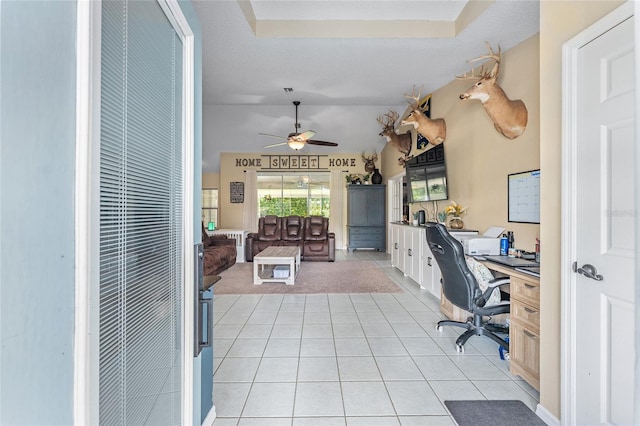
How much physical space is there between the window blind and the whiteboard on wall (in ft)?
9.14

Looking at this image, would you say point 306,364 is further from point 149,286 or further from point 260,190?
point 260,190

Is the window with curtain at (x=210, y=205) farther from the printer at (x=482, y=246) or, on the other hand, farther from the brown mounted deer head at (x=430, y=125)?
the printer at (x=482, y=246)

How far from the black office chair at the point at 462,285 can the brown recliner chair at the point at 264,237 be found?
4.85 m

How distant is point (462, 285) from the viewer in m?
2.51

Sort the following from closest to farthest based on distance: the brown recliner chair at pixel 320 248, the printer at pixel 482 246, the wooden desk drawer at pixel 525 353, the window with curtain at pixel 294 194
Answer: the wooden desk drawer at pixel 525 353, the printer at pixel 482 246, the brown recliner chair at pixel 320 248, the window with curtain at pixel 294 194

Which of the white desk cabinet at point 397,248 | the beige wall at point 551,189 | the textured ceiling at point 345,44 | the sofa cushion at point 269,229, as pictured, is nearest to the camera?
the beige wall at point 551,189

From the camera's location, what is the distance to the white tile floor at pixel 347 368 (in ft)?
5.96

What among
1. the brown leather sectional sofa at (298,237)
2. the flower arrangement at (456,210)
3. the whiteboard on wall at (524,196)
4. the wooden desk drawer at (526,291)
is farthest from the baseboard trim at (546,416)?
the brown leather sectional sofa at (298,237)

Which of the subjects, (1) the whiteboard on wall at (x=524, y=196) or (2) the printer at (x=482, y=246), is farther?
(2) the printer at (x=482, y=246)

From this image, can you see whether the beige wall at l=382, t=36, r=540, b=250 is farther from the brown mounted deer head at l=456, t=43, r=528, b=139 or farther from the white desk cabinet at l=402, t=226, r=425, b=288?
the white desk cabinet at l=402, t=226, r=425, b=288

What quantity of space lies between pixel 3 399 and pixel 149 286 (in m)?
0.54

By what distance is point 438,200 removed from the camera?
4496 millimetres

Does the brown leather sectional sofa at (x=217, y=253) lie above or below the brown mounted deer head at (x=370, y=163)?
below

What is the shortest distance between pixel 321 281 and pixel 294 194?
4.73m
